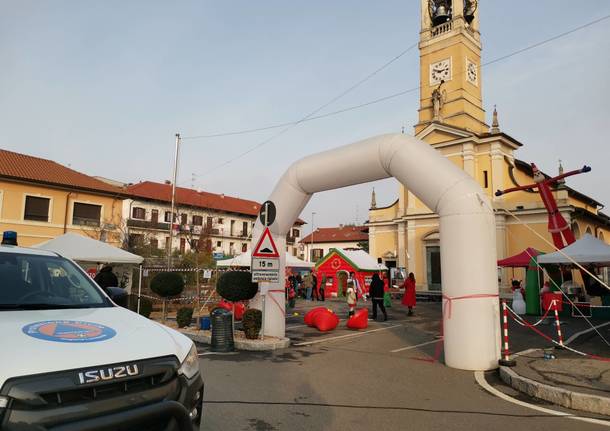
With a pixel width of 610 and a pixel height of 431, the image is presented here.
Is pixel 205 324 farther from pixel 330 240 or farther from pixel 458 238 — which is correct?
pixel 330 240

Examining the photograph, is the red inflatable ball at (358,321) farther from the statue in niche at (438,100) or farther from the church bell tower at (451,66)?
the statue in niche at (438,100)

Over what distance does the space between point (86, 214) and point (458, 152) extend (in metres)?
31.0

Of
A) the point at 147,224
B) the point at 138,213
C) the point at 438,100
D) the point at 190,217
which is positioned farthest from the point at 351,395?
the point at 190,217

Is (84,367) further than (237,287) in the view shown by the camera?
No

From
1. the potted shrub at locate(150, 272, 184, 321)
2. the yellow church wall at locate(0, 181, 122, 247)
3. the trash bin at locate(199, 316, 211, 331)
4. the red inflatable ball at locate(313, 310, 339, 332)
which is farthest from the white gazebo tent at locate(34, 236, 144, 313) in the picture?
the yellow church wall at locate(0, 181, 122, 247)

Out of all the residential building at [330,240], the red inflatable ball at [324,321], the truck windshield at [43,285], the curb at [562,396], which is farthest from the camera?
the residential building at [330,240]

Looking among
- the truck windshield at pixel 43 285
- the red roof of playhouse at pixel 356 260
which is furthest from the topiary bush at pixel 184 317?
the red roof of playhouse at pixel 356 260

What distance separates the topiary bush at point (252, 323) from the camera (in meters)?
10.5

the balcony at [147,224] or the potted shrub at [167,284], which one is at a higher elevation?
the balcony at [147,224]

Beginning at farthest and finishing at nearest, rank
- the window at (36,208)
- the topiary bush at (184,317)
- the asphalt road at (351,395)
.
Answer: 1. the window at (36,208)
2. the topiary bush at (184,317)
3. the asphalt road at (351,395)

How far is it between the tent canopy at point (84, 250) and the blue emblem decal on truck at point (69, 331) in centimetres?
1151

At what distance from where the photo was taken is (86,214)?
3534 cm

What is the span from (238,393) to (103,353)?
12.9ft

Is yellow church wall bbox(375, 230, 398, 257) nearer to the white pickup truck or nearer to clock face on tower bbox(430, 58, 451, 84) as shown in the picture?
clock face on tower bbox(430, 58, 451, 84)
